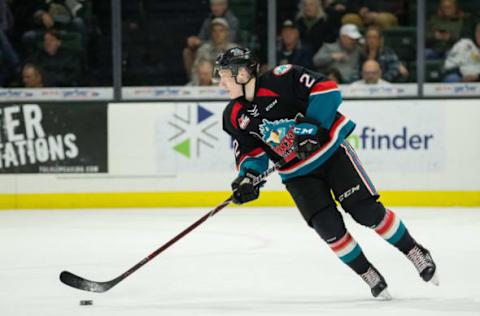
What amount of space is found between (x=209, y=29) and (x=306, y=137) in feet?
13.5

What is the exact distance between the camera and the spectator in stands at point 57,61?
314 inches

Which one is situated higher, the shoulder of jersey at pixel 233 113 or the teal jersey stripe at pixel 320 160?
the shoulder of jersey at pixel 233 113

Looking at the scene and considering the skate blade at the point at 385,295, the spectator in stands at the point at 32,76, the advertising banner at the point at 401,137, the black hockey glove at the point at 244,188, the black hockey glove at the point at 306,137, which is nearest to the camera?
the black hockey glove at the point at 306,137

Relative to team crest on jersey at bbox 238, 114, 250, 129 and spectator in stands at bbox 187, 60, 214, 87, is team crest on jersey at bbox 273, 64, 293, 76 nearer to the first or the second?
team crest on jersey at bbox 238, 114, 250, 129

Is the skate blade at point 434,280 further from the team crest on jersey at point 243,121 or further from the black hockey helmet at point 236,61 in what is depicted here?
the black hockey helmet at point 236,61

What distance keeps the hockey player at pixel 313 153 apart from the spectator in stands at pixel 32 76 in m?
3.96

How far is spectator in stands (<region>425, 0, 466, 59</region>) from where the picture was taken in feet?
26.1

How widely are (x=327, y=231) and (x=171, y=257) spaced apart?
1.54m

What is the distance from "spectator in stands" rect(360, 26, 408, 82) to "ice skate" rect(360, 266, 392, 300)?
4038 millimetres

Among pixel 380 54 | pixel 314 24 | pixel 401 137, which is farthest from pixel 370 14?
pixel 401 137

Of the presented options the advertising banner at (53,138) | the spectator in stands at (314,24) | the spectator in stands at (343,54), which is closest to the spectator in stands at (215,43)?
the spectator in stands at (314,24)

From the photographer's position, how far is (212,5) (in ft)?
26.3

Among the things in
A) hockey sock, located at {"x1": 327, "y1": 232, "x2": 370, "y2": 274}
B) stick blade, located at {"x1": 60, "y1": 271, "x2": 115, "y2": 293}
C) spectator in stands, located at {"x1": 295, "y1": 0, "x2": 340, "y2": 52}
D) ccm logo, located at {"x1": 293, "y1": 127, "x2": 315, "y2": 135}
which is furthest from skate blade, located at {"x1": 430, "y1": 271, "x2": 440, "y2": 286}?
spectator in stands, located at {"x1": 295, "y1": 0, "x2": 340, "y2": 52}

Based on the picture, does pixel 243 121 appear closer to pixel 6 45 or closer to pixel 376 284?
pixel 376 284
